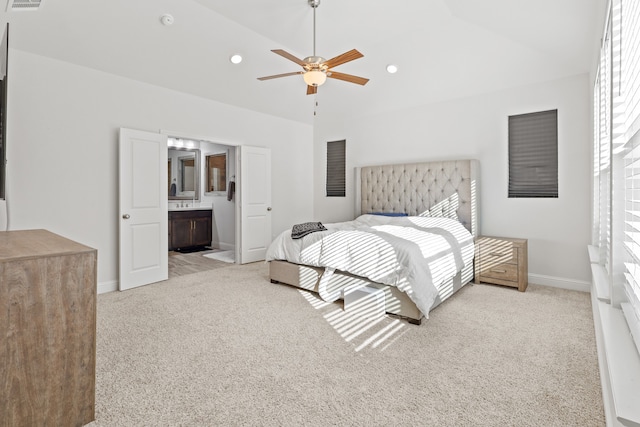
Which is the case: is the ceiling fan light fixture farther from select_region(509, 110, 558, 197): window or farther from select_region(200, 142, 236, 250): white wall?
select_region(200, 142, 236, 250): white wall

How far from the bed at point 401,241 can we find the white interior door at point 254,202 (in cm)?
145

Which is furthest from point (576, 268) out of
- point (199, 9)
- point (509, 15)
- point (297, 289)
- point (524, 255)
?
point (199, 9)

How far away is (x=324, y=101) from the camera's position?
19.0 ft

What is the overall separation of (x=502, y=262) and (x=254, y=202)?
12.3 feet

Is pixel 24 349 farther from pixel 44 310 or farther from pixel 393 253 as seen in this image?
pixel 393 253

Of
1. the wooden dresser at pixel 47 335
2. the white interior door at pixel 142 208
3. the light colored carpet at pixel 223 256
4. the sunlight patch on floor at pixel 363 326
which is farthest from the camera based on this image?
the light colored carpet at pixel 223 256

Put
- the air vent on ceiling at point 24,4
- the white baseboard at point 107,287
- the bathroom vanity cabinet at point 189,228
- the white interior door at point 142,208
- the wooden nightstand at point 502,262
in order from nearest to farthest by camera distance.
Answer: the air vent on ceiling at point 24,4 < the wooden nightstand at point 502,262 < the white baseboard at point 107,287 < the white interior door at point 142,208 < the bathroom vanity cabinet at point 189,228

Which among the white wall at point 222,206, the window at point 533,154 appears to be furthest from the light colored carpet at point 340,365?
the white wall at point 222,206

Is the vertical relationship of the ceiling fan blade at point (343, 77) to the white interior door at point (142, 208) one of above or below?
above

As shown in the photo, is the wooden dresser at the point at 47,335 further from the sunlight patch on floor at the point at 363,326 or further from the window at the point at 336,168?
the window at the point at 336,168

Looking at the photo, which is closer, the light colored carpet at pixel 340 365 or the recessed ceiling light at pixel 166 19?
the light colored carpet at pixel 340 365

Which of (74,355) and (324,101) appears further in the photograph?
(324,101)

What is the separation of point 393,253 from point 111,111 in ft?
12.0

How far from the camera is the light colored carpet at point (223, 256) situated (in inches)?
226
